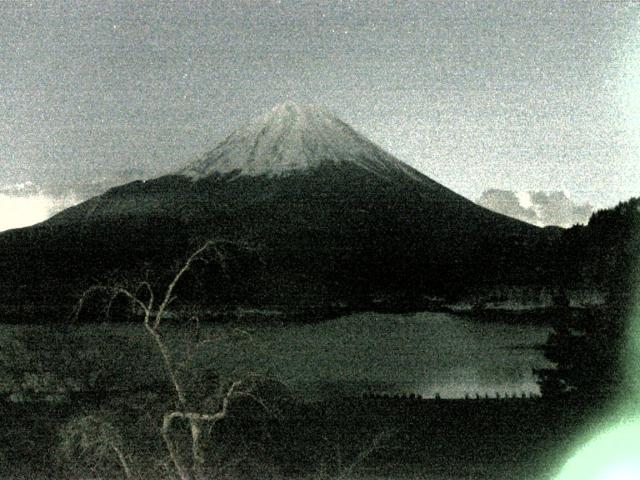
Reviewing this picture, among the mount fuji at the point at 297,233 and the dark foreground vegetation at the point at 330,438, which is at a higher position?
the mount fuji at the point at 297,233

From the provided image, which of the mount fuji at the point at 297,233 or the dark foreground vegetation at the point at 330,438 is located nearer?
the dark foreground vegetation at the point at 330,438

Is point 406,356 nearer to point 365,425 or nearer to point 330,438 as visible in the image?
point 365,425

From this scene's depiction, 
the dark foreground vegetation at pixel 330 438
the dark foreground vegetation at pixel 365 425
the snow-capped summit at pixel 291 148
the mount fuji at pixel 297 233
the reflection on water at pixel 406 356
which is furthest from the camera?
the snow-capped summit at pixel 291 148

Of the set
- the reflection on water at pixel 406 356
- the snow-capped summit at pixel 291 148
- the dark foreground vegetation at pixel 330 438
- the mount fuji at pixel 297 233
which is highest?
the snow-capped summit at pixel 291 148

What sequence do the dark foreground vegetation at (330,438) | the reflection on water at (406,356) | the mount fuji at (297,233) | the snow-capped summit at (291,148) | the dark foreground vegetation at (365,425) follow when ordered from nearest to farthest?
1. the dark foreground vegetation at (365,425)
2. the dark foreground vegetation at (330,438)
3. the reflection on water at (406,356)
4. the mount fuji at (297,233)
5. the snow-capped summit at (291,148)

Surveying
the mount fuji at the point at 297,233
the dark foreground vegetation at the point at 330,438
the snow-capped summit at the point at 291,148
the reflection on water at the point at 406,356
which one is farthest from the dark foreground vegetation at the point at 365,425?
the snow-capped summit at the point at 291,148

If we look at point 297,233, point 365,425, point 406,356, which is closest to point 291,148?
point 297,233

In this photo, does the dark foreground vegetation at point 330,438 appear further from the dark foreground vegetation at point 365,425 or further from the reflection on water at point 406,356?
the reflection on water at point 406,356

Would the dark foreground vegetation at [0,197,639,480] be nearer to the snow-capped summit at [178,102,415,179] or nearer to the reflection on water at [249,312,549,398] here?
the reflection on water at [249,312,549,398]
